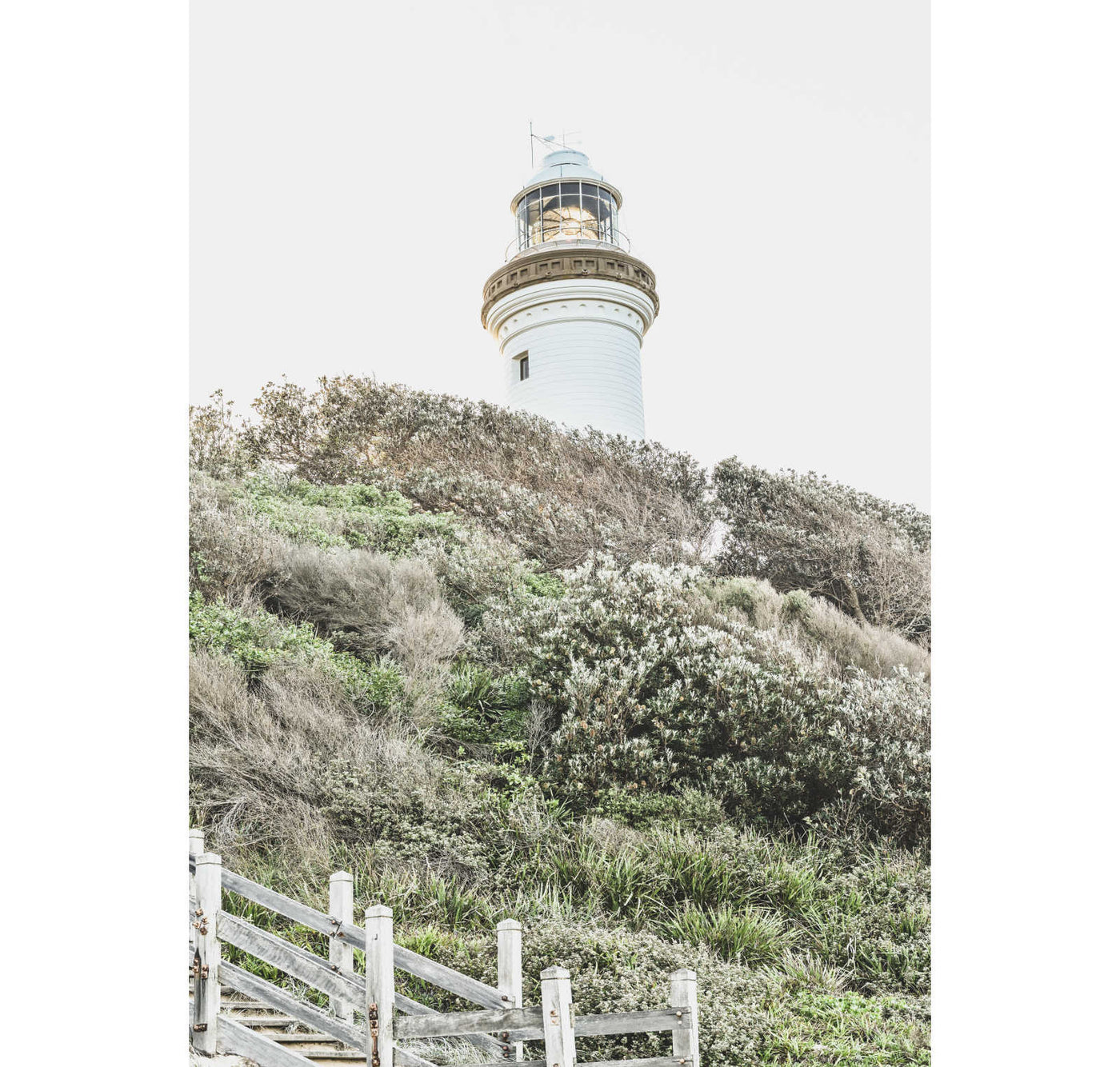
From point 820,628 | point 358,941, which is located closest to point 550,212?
point 820,628

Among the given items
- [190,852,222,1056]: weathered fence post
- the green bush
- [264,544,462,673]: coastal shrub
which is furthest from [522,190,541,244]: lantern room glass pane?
[190,852,222,1056]: weathered fence post

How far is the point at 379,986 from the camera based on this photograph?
2.66 metres

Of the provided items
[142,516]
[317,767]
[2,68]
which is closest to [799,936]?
[317,767]

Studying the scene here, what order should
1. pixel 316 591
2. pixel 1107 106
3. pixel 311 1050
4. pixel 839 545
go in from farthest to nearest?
pixel 839 545
pixel 316 591
pixel 1107 106
pixel 311 1050

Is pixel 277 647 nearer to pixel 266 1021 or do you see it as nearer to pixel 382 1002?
pixel 266 1021

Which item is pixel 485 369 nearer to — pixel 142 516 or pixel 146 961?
pixel 142 516

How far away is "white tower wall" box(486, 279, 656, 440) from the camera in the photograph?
462cm

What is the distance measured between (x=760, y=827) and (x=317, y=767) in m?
1.51

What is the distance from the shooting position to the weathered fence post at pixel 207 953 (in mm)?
2811

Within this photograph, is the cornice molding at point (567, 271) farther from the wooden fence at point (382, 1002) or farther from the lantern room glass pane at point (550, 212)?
the wooden fence at point (382, 1002)

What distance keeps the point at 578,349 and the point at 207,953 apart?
3203 mm

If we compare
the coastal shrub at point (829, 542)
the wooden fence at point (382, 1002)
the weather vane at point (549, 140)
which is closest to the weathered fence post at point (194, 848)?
the wooden fence at point (382, 1002)

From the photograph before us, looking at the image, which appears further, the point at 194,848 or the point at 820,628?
the point at 820,628

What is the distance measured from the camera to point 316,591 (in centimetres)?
412
